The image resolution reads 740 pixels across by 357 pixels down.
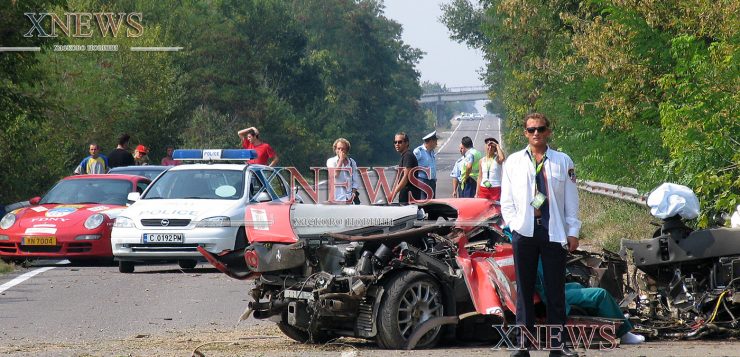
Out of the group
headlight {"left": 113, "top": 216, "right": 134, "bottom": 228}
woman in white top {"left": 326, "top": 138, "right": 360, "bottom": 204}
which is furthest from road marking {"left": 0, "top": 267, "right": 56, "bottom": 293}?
woman in white top {"left": 326, "top": 138, "right": 360, "bottom": 204}

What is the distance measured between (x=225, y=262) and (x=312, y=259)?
83 cm

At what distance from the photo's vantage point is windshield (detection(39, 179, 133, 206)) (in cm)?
2003

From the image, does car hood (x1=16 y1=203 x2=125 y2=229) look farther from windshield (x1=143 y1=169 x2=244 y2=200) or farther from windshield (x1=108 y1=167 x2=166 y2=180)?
windshield (x1=108 y1=167 x2=166 y2=180)

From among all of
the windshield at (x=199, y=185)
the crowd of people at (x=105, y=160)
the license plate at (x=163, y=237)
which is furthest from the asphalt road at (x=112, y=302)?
the crowd of people at (x=105, y=160)

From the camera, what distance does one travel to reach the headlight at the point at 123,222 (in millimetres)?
17406

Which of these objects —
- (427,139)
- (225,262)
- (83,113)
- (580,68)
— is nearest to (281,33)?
(83,113)

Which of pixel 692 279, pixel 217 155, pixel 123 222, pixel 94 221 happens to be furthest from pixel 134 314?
pixel 217 155

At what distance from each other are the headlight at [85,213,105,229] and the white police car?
2.73 ft

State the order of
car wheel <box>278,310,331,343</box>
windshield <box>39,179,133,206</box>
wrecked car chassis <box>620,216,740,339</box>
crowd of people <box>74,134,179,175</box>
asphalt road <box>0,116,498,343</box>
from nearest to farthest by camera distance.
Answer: wrecked car chassis <box>620,216,740,339</box>
car wheel <box>278,310,331,343</box>
asphalt road <box>0,116,498,343</box>
windshield <box>39,179,133,206</box>
crowd of people <box>74,134,179,175</box>

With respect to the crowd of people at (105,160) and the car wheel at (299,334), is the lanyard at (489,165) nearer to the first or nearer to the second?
the car wheel at (299,334)

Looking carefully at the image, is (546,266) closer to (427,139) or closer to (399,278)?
(399,278)

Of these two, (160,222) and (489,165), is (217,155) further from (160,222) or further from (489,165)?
(489,165)

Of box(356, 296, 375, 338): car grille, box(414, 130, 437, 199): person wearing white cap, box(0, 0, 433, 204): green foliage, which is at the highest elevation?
box(0, 0, 433, 204): green foliage

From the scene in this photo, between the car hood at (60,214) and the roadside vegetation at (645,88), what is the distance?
868 cm
